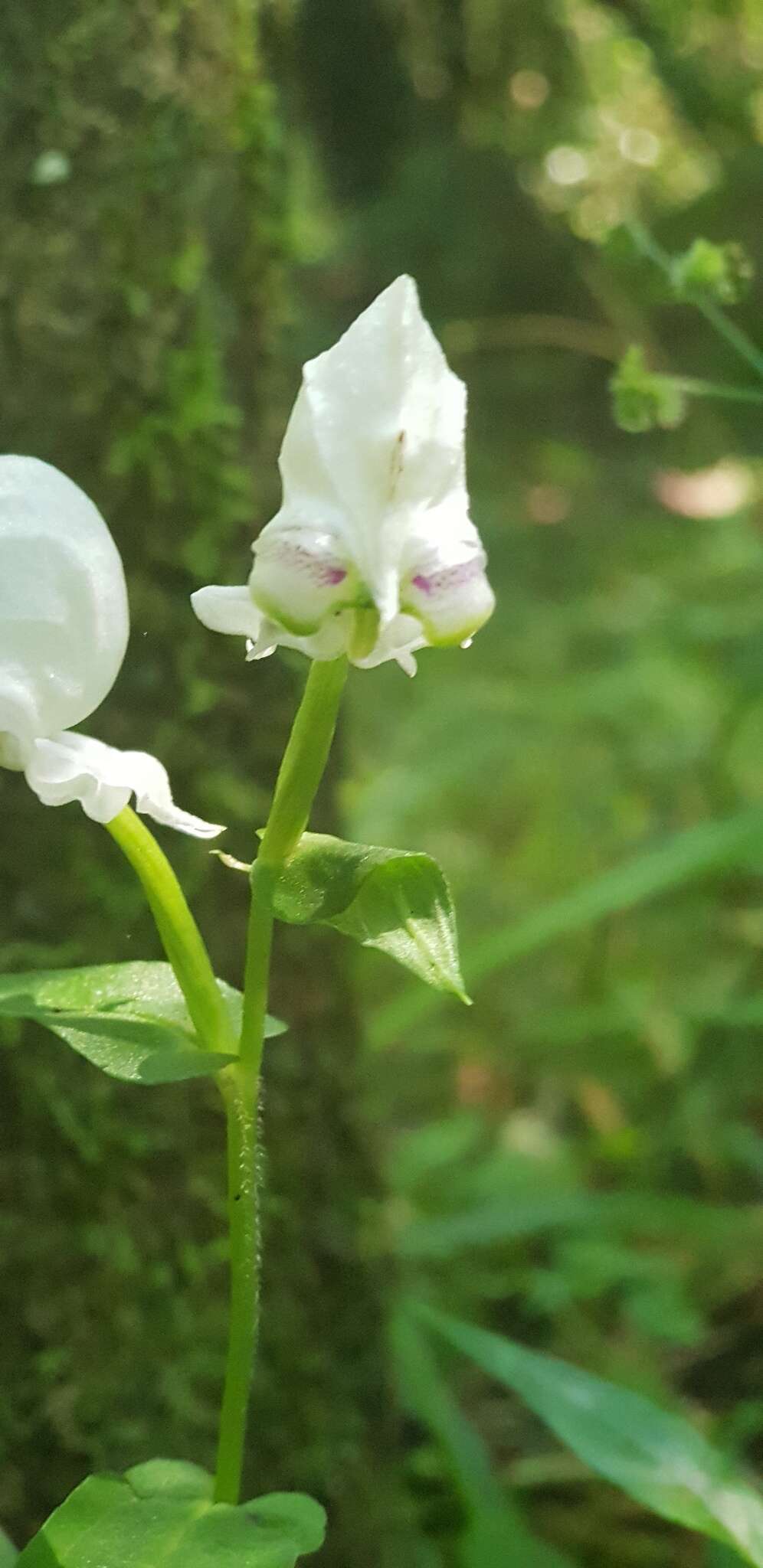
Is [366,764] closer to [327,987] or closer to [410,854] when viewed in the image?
[327,987]

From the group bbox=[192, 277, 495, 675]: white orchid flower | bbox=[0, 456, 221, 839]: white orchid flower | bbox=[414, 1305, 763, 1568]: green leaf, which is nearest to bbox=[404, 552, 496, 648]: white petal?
bbox=[192, 277, 495, 675]: white orchid flower

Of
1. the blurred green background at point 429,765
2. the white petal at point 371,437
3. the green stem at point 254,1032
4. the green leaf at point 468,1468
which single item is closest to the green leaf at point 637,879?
the blurred green background at point 429,765

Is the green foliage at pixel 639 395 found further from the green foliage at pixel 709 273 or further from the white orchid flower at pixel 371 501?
the white orchid flower at pixel 371 501

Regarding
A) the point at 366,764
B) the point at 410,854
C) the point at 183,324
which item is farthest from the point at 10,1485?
the point at 366,764

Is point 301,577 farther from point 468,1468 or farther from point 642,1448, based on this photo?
point 468,1468

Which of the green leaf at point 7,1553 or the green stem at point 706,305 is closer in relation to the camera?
the green leaf at point 7,1553

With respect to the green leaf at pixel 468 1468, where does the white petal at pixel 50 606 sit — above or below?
above

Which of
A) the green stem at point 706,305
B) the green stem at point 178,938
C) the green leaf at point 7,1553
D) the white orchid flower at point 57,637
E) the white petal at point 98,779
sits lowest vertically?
the green leaf at point 7,1553
